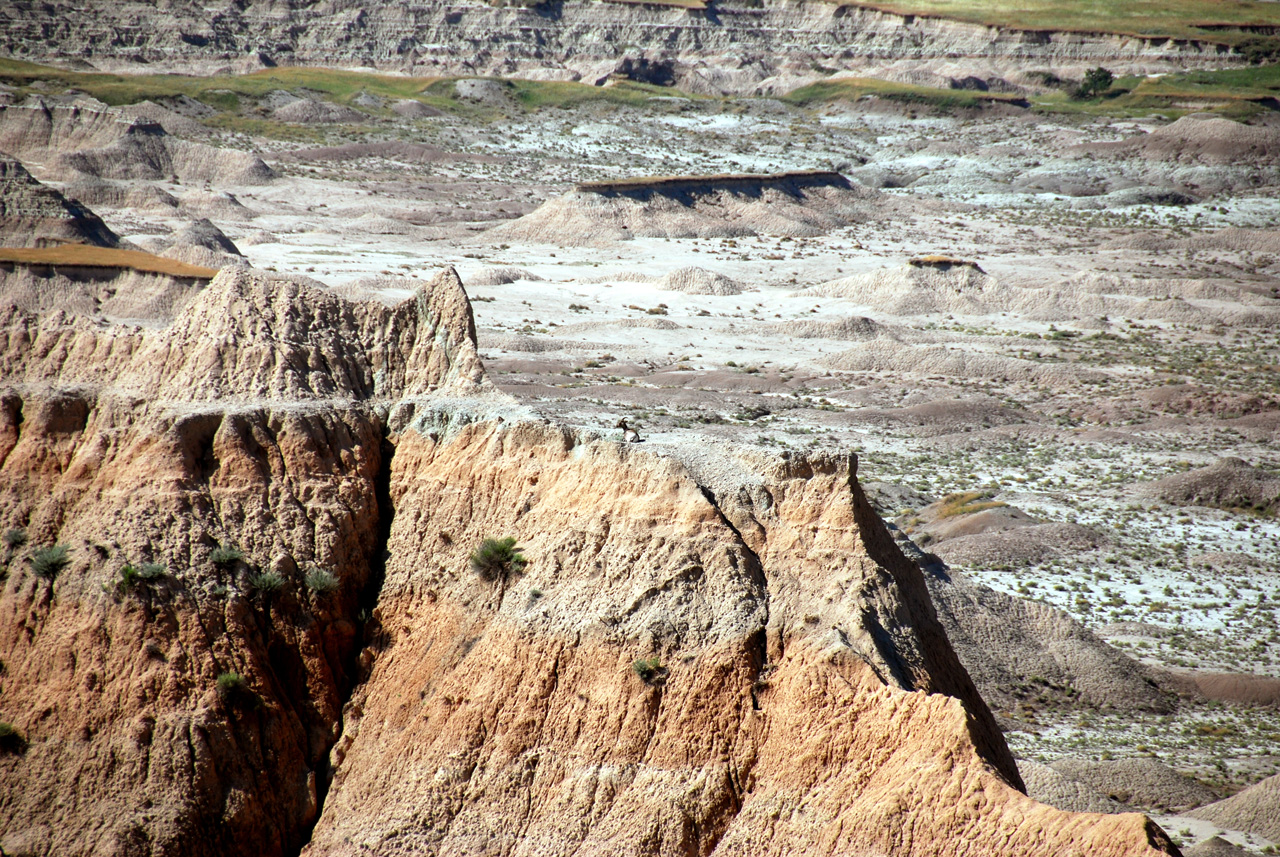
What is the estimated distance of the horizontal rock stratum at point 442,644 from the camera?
12.0 meters

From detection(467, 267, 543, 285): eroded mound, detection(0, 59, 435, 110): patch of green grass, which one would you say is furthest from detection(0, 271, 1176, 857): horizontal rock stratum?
detection(0, 59, 435, 110): patch of green grass

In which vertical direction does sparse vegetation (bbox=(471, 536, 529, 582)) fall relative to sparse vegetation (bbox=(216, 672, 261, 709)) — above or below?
above

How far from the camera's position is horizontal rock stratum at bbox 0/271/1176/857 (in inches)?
472

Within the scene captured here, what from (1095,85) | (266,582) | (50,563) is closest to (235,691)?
(266,582)

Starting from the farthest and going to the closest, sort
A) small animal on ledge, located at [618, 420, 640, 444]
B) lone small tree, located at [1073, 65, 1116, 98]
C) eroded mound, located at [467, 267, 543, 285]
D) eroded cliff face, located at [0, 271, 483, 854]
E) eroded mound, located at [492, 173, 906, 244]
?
A: lone small tree, located at [1073, 65, 1116, 98], eroded mound, located at [492, 173, 906, 244], eroded mound, located at [467, 267, 543, 285], small animal on ledge, located at [618, 420, 640, 444], eroded cliff face, located at [0, 271, 483, 854]

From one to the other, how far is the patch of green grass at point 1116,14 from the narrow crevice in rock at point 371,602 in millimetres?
118826

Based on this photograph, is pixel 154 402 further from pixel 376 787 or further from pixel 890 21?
pixel 890 21

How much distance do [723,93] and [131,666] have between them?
366 feet

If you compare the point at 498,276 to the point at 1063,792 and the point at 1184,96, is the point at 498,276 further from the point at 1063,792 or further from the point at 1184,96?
the point at 1184,96

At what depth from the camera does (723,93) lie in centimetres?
11731

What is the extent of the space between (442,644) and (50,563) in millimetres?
4499

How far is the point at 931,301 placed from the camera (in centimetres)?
5684

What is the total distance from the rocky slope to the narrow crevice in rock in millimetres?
→ 106999

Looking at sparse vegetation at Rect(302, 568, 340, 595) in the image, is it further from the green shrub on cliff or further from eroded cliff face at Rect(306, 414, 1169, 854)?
eroded cliff face at Rect(306, 414, 1169, 854)
